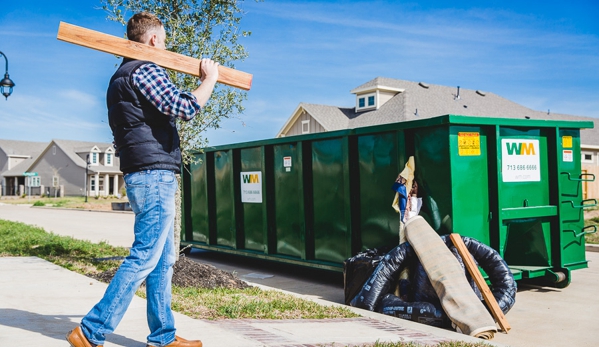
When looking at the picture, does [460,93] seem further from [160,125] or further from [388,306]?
[160,125]

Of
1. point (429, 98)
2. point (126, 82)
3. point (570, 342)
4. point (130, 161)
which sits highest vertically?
point (429, 98)

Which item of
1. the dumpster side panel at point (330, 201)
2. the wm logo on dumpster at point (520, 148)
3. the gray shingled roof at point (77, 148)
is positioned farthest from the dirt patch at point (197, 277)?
the gray shingled roof at point (77, 148)

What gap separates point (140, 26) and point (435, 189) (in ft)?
13.6

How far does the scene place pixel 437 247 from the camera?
6.20 m

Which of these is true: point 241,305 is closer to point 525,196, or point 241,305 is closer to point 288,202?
point 288,202

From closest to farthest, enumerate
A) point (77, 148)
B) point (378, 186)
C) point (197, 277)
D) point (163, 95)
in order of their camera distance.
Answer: point (163, 95)
point (197, 277)
point (378, 186)
point (77, 148)

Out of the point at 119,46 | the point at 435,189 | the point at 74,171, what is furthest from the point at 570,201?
the point at 74,171

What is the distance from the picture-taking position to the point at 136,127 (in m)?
3.66

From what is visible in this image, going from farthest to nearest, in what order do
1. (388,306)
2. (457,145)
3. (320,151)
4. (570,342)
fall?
(320,151) → (457,145) → (388,306) → (570,342)

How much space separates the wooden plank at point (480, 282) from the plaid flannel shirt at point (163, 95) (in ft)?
11.6

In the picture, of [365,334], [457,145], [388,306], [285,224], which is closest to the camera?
[365,334]

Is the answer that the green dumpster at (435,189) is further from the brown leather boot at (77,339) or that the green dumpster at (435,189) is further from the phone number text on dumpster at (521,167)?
the brown leather boot at (77,339)

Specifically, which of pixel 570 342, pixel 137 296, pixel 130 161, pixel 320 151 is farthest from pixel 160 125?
pixel 320 151

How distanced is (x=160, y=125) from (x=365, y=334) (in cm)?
232
